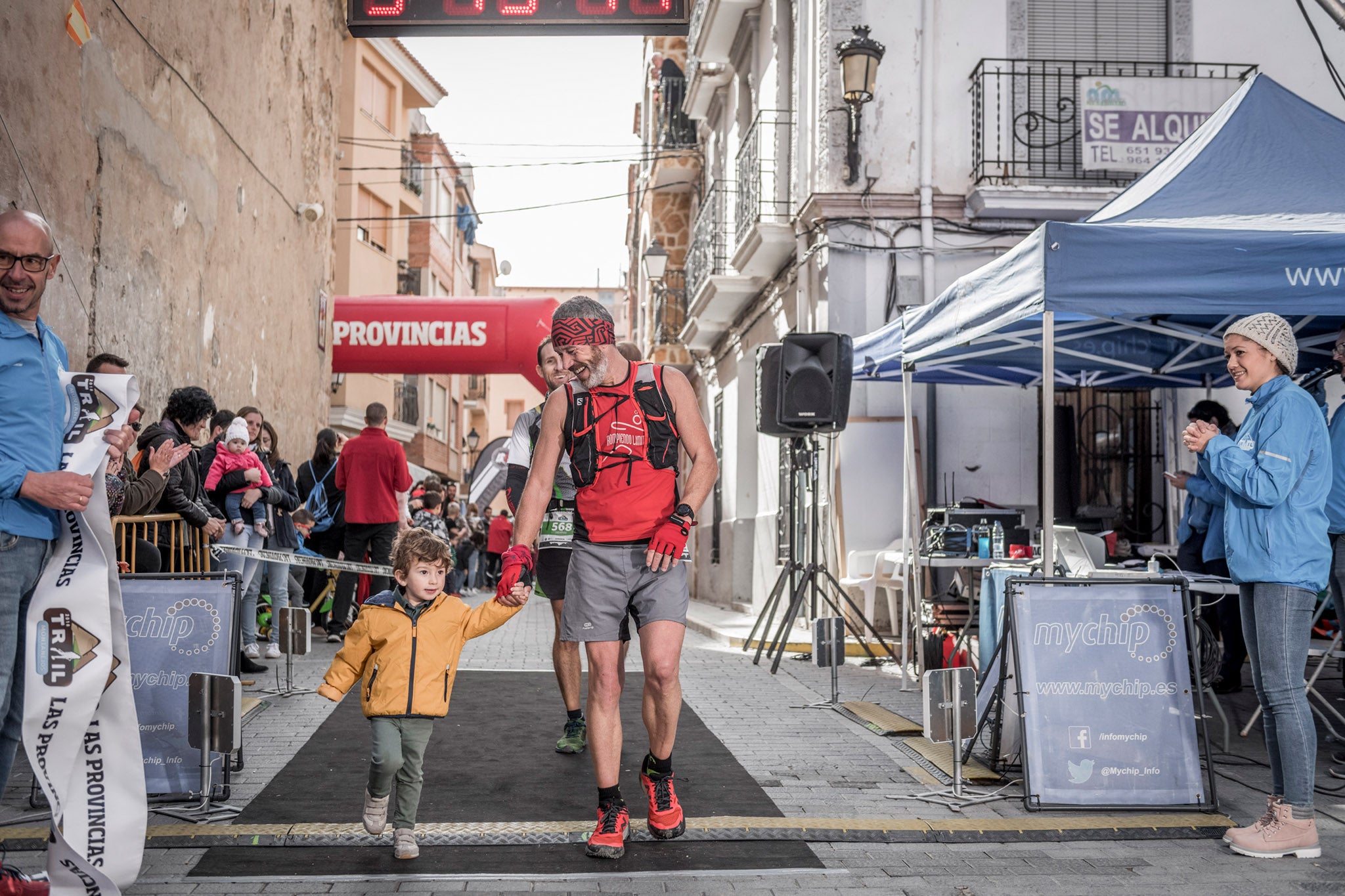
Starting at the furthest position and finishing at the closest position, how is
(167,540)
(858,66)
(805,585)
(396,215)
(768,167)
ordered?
(396,215)
(768,167)
(858,66)
(805,585)
(167,540)

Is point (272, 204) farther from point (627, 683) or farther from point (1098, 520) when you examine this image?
point (1098, 520)

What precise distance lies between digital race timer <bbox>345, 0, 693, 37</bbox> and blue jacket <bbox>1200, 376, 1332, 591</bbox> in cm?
548

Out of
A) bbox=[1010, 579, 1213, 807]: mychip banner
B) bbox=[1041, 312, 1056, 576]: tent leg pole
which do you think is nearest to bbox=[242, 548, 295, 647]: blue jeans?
bbox=[1041, 312, 1056, 576]: tent leg pole

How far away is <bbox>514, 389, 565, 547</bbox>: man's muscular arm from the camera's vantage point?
15.9ft

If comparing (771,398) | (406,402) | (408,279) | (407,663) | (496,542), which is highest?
(408,279)

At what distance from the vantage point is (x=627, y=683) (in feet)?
29.9

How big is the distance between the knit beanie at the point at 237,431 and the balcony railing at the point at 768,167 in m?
7.18

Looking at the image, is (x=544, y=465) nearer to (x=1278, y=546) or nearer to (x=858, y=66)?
(x=1278, y=546)

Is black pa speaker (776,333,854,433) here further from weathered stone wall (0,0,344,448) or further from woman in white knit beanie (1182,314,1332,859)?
woman in white knit beanie (1182,314,1332,859)

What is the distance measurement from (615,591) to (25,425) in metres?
2.02

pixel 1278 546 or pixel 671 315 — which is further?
pixel 671 315

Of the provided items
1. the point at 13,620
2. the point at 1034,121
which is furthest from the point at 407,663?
the point at 1034,121

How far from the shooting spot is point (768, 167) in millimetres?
16141

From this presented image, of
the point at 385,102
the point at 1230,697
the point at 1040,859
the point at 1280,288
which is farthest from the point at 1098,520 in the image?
the point at 385,102
